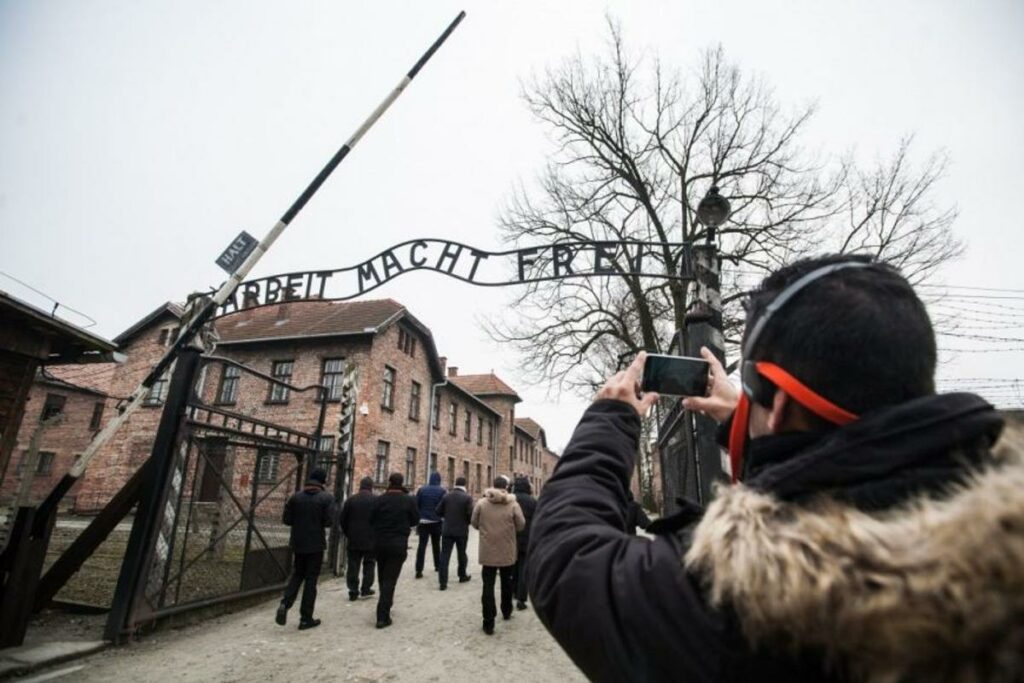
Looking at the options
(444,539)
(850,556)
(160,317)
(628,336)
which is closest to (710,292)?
(850,556)

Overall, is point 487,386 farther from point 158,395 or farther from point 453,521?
point 453,521

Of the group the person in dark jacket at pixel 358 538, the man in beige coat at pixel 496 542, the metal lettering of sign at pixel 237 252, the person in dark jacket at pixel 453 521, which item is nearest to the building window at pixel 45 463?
the person in dark jacket at pixel 358 538

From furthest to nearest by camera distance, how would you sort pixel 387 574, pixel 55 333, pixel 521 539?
pixel 521 539
pixel 387 574
pixel 55 333

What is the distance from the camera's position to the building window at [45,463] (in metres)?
26.4

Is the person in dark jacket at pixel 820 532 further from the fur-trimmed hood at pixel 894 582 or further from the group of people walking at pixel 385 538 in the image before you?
the group of people walking at pixel 385 538

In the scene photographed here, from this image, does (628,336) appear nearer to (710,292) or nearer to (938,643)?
(710,292)

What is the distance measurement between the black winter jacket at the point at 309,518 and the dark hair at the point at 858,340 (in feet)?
22.6

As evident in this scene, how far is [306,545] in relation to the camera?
659 cm

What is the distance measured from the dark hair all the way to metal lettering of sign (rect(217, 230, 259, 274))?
686 centimetres

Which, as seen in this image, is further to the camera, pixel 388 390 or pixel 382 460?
pixel 388 390

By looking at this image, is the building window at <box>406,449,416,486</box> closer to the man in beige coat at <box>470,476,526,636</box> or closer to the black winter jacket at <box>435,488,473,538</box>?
the black winter jacket at <box>435,488,473,538</box>

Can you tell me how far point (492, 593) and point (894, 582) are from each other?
661 centimetres

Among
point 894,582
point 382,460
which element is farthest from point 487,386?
point 894,582

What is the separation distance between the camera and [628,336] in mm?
15672
